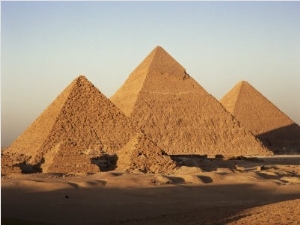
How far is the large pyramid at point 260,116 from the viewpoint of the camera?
69375 mm

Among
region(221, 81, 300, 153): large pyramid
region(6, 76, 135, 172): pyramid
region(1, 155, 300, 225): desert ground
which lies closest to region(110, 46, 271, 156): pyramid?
region(221, 81, 300, 153): large pyramid

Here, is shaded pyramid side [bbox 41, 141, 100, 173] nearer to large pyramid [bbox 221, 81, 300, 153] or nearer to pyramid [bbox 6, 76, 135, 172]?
pyramid [bbox 6, 76, 135, 172]

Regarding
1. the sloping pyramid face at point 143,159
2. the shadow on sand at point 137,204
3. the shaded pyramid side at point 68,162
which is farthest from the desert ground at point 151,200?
the sloping pyramid face at point 143,159

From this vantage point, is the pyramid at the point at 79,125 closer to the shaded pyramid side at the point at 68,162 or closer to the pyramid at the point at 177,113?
the shaded pyramid side at the point at 68,162

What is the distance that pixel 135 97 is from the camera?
5800 cm

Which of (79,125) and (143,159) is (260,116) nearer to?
(79,125)

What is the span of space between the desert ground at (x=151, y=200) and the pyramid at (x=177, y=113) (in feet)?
110

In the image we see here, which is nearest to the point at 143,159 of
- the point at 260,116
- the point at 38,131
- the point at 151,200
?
the point at 151,200

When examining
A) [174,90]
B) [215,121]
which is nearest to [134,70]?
[174,90]

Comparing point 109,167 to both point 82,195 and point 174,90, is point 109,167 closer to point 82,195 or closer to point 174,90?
point 82,195

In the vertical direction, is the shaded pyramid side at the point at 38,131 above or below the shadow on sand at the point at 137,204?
above

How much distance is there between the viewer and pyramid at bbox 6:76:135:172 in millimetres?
32719

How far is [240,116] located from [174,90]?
1288 cm

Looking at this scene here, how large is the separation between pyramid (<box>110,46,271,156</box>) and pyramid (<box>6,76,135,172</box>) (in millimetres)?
19929
